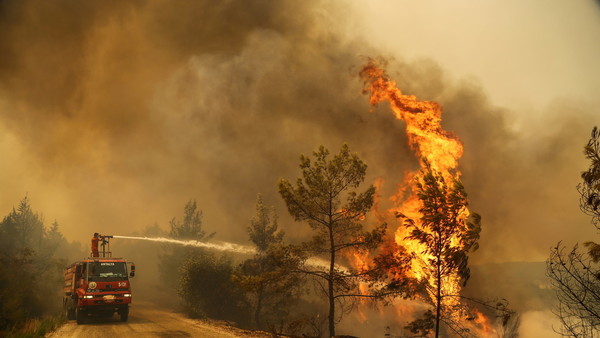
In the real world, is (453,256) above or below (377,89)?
below

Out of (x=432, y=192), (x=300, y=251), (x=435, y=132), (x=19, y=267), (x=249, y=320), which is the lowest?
(x=249, y=320)

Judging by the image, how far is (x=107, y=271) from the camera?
71.2 feet

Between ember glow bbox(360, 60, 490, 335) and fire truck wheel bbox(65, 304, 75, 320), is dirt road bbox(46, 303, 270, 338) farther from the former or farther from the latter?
ember glow bbox(360, 60, 490, 335)

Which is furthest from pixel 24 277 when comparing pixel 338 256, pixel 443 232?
pixel 443 232

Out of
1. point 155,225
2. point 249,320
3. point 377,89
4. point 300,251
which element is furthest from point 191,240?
point 155,225

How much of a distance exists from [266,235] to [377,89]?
17.9m

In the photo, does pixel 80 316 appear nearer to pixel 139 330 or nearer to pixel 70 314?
pixel 70 314

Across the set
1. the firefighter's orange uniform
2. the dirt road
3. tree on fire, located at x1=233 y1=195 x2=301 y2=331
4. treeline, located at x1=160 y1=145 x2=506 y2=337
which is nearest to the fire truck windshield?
the dirt road

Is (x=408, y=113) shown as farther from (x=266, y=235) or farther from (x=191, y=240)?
(x=191, y=240)

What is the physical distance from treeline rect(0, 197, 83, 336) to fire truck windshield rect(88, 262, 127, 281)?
3697mm

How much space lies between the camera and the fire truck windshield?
21219 mm

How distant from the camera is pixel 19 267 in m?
31.0

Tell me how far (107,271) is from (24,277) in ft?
44.0

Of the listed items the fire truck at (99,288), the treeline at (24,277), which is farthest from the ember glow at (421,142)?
the treeline at (24,277)
